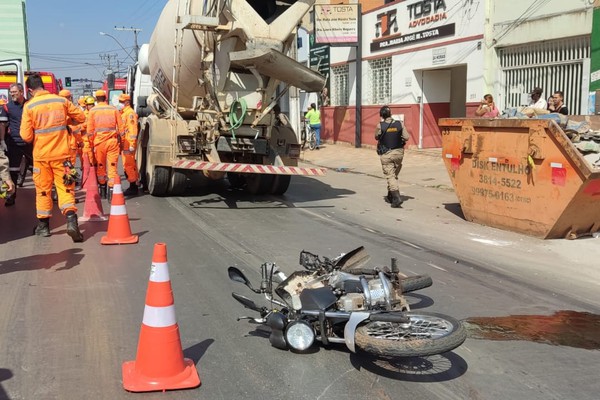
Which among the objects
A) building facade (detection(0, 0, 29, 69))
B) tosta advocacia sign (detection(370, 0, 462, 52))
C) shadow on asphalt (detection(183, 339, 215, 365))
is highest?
building facade (detection(0, 0, 29, 69))

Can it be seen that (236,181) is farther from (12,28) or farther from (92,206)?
(12,28)

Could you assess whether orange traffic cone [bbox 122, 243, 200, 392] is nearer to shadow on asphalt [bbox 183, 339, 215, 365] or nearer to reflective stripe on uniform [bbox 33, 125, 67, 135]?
shadow on asphalt [bbox 183, 339, 215, 365]

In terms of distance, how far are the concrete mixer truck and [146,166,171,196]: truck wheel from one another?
0.02 meters

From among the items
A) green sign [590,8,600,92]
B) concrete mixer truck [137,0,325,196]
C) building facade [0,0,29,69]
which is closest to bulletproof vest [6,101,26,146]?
concrete mixer truck [137,0,325,196]

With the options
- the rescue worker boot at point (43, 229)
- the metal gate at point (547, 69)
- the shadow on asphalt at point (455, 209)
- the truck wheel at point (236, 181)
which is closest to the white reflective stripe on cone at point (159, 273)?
the rescue worker boot at point (43, 229)

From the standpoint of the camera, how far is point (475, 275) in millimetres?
5977

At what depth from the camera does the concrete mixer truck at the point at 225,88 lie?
8766mm

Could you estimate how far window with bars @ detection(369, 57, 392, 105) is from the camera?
2020 centimetres

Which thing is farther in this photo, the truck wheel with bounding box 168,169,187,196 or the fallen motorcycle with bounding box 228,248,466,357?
the truck wheel with bounding box 168,169,187,196

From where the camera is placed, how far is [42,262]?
20.4ft

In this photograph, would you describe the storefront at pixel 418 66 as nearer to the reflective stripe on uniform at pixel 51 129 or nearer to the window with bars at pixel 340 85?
the window with bars at pixel 340 85

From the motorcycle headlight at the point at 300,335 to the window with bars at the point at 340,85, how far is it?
1968 centimetres

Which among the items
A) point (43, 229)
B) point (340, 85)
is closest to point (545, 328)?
point (43, 229)

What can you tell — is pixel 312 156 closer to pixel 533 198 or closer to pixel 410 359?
pixel 533 198
